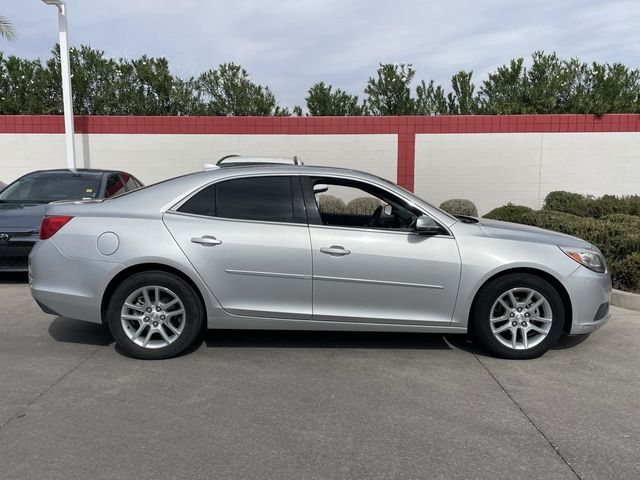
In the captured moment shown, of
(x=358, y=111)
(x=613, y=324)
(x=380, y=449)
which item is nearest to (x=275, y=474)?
(x=380, y=449)

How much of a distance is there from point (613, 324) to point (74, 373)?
5.32m

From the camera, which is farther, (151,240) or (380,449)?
(151,240)

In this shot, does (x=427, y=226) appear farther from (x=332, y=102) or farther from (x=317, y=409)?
(x=332, y=102)

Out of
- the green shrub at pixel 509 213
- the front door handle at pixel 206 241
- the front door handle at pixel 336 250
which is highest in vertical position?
the front door handle at pixel 206 241

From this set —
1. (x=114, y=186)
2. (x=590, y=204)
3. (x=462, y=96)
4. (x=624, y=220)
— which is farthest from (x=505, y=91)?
(x=114, y=186)

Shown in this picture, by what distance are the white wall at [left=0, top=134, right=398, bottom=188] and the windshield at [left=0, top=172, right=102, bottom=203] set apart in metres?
5.84

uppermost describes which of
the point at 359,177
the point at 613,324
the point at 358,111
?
the point at 358,111

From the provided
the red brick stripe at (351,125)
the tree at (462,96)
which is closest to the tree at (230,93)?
the red brick stripe at (351,125)

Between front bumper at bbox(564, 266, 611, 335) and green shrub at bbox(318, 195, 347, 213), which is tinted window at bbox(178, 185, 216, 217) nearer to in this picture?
front bumper at bbox(564, 266, 611, 335)

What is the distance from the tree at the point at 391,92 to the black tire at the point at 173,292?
478 inches

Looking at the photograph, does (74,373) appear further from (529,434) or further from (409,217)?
(529,434)

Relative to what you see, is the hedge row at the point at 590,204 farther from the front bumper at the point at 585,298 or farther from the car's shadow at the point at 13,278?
the car's shadow at the point at 13,278

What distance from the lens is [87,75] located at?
15273 millimetres

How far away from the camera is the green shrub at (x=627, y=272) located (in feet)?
22.4
